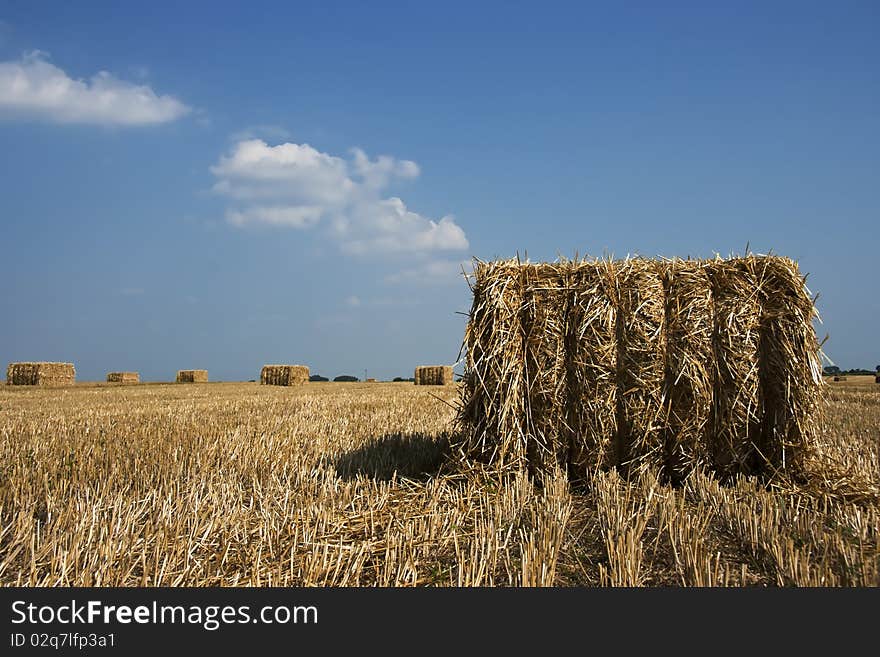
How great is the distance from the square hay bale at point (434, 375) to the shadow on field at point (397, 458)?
1718cm

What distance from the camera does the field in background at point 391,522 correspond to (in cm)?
297

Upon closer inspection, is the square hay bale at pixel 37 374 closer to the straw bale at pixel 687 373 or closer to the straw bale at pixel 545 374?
the straw bale at pixel 545 374

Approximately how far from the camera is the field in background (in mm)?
2973

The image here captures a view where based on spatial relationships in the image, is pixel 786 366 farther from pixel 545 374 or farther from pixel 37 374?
pixel 37 374

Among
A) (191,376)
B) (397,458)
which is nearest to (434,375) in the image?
(191,376)

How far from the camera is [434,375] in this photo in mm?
24500

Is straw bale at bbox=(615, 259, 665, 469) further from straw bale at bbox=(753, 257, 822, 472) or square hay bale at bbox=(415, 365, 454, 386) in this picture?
square hay bale at bbox=(415, 365, 454, 386)

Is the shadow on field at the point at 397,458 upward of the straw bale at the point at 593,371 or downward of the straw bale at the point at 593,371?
downward

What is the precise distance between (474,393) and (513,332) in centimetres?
57

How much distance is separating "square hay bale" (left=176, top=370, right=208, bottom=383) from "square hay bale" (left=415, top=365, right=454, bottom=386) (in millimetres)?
13335

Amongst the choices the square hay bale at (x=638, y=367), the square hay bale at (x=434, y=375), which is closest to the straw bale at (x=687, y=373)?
the square hay bale at (x=638, y=367)

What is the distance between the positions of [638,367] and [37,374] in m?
28.8

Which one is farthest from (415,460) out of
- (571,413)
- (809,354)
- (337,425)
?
(809,354)

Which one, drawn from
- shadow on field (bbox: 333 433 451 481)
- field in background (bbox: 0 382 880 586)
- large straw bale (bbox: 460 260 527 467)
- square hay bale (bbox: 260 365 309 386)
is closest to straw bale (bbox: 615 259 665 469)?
field in background (bbox: 0 382 880 586)
